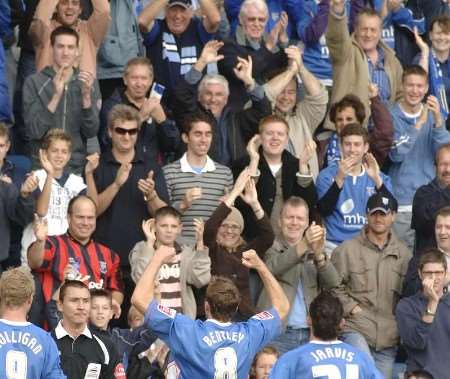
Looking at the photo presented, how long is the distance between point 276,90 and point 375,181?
1479 millimetres

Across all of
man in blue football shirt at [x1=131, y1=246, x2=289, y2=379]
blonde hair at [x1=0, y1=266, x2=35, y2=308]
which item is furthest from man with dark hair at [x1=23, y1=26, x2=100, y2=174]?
blonde hair at [x1=0, y1=266, x2=35, y2=308]

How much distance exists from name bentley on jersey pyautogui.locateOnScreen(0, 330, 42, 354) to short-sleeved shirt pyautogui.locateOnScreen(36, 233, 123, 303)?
243 cm

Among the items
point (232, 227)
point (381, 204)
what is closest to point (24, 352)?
point (232, 227)

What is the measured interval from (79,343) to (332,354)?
2.26 meters

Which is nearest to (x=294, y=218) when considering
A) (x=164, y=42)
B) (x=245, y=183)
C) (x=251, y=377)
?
(x=245, y=183)

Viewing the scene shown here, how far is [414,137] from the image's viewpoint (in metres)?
17.7

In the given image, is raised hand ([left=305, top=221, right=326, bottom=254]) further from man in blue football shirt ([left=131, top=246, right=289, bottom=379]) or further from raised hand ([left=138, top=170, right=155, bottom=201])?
man in blue football shirt ([left=131, top=246, right=289, bottom=379])

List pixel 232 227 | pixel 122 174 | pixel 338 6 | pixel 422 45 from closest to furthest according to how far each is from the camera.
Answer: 1. pixel 232 227
2. pixel 122 174
3. pixel 338 6
4. pixel 422 45

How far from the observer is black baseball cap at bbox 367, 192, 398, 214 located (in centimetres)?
1620

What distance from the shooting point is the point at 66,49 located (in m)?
16.6

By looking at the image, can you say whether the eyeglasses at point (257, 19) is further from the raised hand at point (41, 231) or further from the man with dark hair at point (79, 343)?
the man with dark hair at point (79, 343)

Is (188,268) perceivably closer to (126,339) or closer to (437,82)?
(126,339)

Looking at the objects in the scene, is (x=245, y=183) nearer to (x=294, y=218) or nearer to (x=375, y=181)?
(x=294, y=218)

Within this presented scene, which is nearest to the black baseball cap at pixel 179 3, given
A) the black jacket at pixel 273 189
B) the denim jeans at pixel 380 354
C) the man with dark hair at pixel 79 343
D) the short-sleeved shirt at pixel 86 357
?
the black jacket at pixel 273 189
